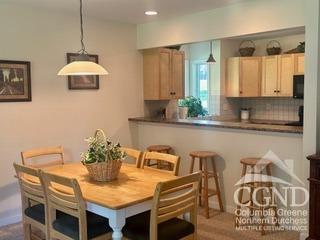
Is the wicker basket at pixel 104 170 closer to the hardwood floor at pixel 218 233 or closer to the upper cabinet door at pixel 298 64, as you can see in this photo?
the hardwood floor at pixel 218 233

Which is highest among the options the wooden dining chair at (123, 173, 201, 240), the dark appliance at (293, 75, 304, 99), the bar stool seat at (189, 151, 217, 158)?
the dark appliance at (293, 75, 304, 99)

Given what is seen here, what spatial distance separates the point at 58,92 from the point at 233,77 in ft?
10.8

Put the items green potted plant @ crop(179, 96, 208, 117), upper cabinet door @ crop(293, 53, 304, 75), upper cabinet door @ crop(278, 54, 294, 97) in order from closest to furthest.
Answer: upper cabinet door @ crop(293, 53, 304, 75) → upper cabinet door @ crop(278, 54, 294, 97) → green potted plant @ crop(179, 96, 208, 117)

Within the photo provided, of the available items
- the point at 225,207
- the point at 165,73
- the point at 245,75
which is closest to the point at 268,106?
the point at 245,75

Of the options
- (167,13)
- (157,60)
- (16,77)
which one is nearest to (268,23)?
(167,13)

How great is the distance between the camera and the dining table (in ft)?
7.33

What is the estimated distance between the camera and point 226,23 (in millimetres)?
4062

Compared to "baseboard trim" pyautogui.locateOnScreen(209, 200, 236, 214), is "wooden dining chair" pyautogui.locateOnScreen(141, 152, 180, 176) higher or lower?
higher

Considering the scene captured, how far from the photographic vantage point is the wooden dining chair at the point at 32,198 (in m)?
2.70

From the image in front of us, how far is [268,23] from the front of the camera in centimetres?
369

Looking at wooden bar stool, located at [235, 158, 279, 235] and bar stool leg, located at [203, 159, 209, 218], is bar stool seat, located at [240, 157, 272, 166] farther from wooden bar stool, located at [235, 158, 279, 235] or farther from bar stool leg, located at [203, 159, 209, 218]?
bar stool leg, located at [203, 159, 209, 218]

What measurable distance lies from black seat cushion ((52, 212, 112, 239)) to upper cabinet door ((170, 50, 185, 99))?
9.80 ft

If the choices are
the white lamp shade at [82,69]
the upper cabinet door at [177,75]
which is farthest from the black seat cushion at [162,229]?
the upper cabinet door at [177,75]

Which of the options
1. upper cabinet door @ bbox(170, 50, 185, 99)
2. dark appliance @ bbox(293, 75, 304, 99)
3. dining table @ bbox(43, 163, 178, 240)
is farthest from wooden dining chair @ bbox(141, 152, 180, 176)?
dark appliance @ bbox(293, 75, 304, 99)
